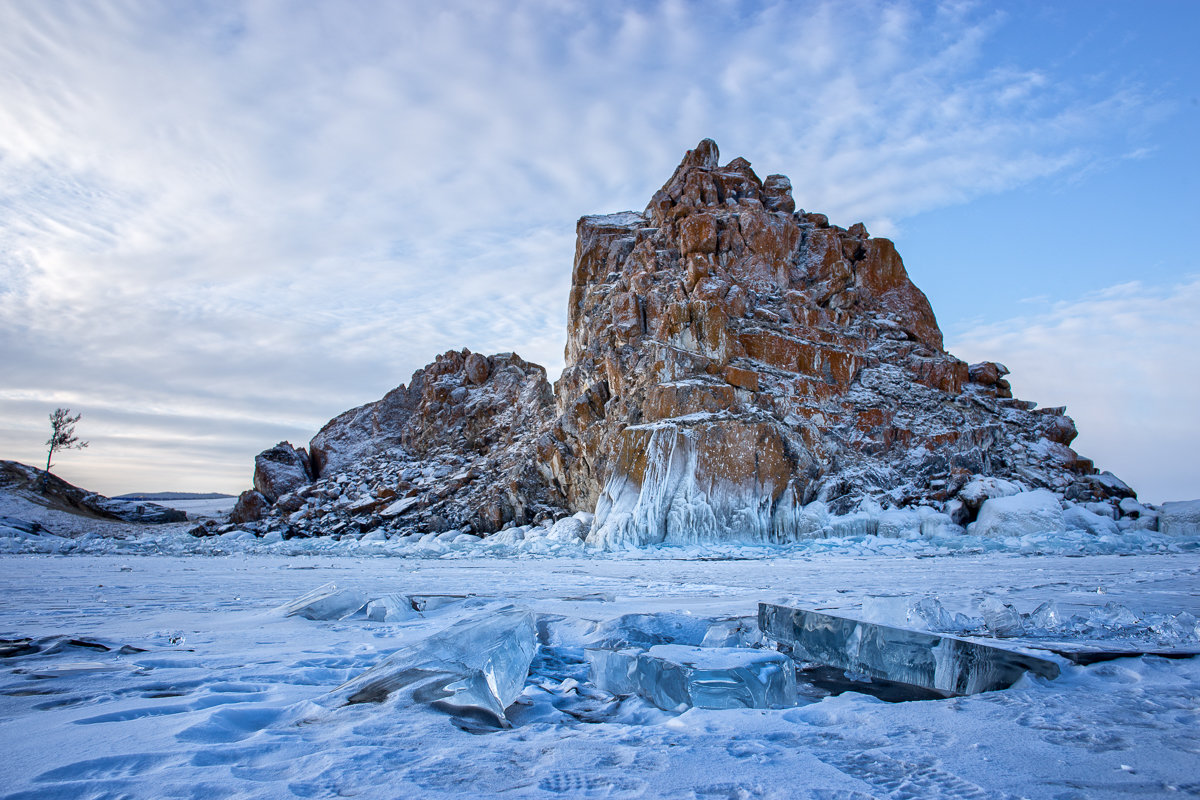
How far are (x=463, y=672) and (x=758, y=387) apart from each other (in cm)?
2174

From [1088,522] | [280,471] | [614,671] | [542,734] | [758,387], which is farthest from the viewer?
[280,471]

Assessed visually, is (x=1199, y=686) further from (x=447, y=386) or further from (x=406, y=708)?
(x=447, y=386)

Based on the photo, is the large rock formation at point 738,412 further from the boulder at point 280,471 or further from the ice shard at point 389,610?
the ice shard at point 389,610

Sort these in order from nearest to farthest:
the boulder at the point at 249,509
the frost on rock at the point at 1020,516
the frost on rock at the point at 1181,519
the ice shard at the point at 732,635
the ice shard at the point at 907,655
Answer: the ice shard at the point at 907,655 < the ice shard at the point at 732,635 < the frost on rock at the point at 1181,519 < the frost on rock at the point at 1020,516 < the boulder at the point at 249,509

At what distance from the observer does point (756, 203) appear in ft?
100

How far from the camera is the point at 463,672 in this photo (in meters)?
2.42

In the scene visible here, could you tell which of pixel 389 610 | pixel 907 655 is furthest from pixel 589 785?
pixel 389 610

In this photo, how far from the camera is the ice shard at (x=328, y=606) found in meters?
4.42

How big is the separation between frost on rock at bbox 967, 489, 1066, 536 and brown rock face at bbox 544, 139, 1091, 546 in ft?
8.24

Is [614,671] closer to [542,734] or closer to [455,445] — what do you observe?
[542,734]

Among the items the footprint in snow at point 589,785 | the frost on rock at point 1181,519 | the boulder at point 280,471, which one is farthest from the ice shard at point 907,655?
the boulder at point 280,471

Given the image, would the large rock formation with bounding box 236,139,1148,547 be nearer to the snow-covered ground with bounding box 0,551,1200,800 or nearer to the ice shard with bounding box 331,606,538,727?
the snow-covered ground with bounding box 0,551,1200,800

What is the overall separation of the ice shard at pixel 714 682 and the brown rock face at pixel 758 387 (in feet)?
56.2

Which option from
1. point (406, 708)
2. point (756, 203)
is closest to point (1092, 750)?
point (406, 708)
